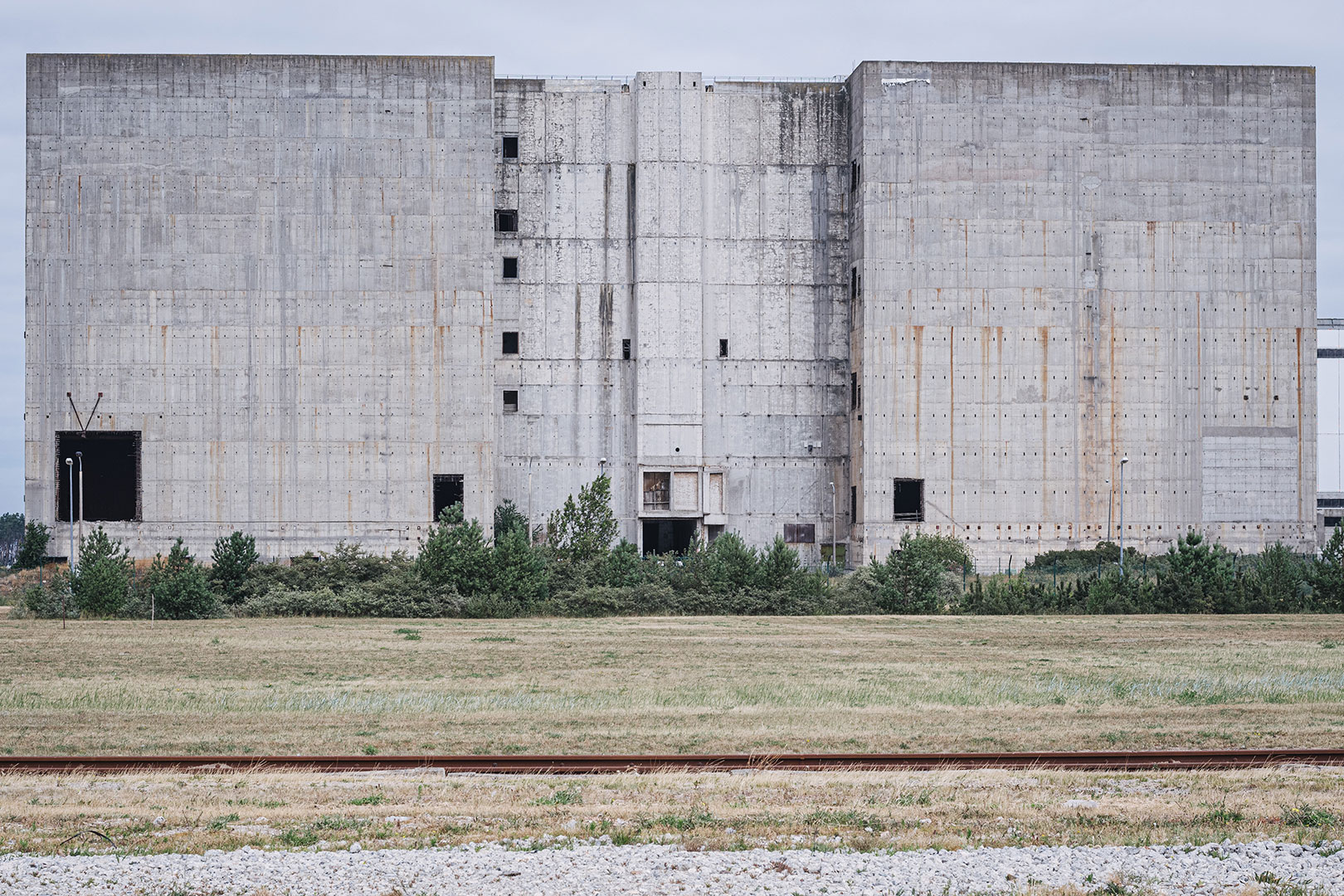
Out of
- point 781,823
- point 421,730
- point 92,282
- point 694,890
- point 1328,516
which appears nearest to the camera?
point 694,890

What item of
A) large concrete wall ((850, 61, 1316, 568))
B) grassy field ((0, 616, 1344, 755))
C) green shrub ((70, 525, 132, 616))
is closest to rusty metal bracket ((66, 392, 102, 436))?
Answer: green shrub ((70, 525, 132, 616))

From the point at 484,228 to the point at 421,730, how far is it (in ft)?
158

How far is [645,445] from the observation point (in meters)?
66.5

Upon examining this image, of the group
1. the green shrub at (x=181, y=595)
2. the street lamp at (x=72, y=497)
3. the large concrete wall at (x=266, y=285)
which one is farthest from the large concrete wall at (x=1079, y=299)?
the street lamp at (x=72, y=497)

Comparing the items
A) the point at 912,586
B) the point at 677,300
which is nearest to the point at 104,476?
the point at 677,300

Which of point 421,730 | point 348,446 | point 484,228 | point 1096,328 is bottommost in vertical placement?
point 421,730

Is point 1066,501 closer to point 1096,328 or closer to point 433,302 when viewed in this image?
point 1096,328

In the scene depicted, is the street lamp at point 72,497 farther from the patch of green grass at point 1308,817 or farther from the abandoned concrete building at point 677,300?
the patch of green grass at point 1308,817

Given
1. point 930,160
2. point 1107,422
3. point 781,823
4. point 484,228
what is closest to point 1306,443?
point 1107,422

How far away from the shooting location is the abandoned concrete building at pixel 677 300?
2498 inches

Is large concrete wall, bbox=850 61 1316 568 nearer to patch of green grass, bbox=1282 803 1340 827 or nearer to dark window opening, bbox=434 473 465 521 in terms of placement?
dark window opening, bbox=434 473 465 521

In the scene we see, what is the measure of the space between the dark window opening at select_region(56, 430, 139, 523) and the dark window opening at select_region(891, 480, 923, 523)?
34.4 meters

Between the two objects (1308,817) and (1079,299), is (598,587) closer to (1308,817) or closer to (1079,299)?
(1308,817)

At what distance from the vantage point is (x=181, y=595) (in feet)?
131
